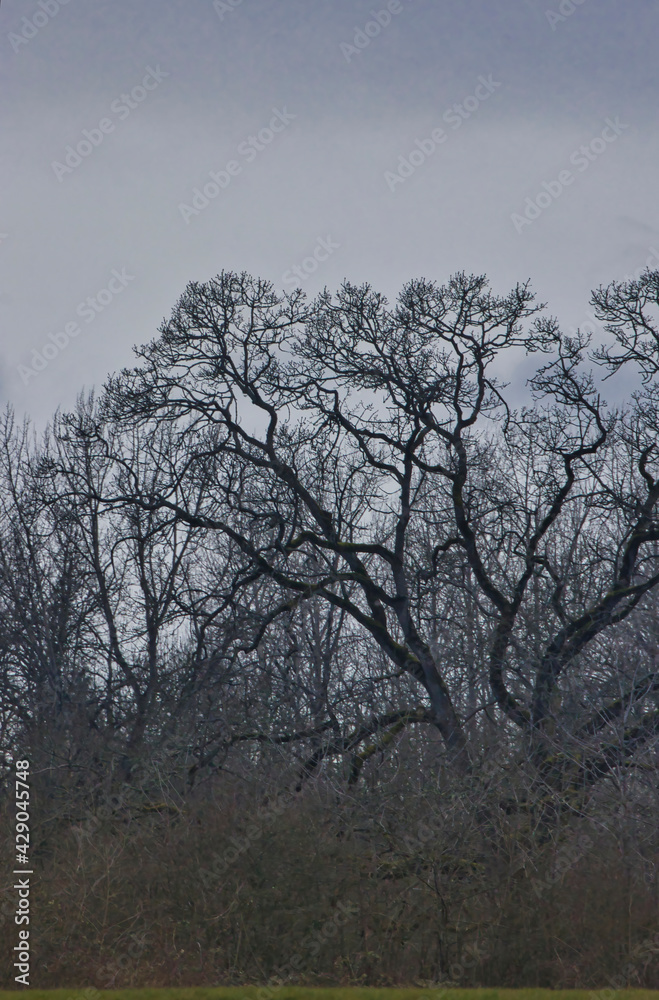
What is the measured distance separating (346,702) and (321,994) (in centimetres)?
1104

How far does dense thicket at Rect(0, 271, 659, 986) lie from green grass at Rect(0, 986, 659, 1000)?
1534 millimetres

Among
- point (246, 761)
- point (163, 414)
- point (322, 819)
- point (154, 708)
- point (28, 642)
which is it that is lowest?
point (322, 819)

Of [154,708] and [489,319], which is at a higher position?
[489,319]

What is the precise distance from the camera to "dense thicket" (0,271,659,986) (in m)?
13.2

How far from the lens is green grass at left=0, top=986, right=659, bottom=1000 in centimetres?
1047

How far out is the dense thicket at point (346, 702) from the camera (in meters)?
13.2

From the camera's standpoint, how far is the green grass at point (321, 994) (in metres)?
10.5

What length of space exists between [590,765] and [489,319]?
9757 mm

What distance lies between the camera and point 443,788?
Result: 15898mm

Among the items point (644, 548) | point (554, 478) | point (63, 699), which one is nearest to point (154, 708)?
point (63, 699)

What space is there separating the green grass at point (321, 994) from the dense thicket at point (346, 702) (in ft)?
5.03

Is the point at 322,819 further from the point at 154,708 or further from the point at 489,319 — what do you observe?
the point at 489,319

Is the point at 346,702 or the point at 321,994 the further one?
the point at 346,702

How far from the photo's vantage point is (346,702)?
71.2 feet
